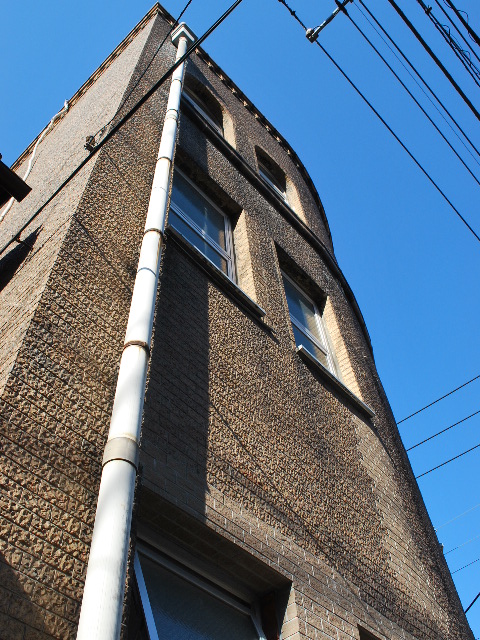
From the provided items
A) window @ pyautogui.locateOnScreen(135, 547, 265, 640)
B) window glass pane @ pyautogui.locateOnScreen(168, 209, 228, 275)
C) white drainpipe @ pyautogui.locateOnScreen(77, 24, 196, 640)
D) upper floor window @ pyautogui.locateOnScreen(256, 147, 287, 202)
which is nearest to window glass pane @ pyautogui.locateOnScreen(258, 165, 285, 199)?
upper floor window @ pyautogui.locateOnScreen(256, 147, 287, 202)

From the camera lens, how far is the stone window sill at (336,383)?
626cm

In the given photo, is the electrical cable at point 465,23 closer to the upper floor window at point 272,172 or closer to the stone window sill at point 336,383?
the stone window sill at point 336,383

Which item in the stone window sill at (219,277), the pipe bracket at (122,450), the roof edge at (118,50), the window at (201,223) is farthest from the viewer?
the roof edge at (118,50)

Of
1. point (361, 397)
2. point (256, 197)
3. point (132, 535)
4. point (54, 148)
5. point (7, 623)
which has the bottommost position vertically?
point (7, 623)

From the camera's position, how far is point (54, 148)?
7.80m

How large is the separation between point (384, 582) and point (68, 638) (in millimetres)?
3275

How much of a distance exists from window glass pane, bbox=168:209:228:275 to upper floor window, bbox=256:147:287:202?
471cm

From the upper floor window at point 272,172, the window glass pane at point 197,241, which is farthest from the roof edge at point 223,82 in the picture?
the window glass pane at point 197,241

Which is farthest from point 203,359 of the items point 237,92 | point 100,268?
point 237,92

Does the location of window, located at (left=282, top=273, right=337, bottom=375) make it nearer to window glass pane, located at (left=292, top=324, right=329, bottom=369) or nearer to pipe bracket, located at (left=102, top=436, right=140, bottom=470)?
window glass pane, located at (left=292, top=324, right=329, bottom=369)

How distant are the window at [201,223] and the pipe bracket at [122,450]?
4063mm

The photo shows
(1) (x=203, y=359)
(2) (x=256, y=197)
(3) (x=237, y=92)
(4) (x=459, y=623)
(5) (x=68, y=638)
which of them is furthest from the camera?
(3) (x=237, y=92)

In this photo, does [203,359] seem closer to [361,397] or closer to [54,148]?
[361,397]

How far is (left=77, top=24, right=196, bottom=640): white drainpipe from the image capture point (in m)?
2.24
